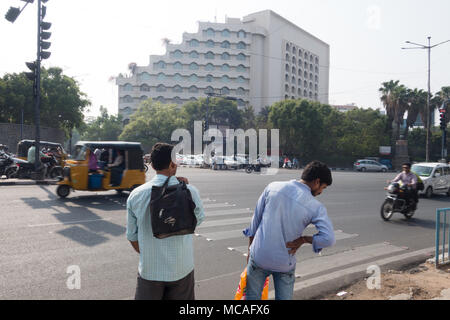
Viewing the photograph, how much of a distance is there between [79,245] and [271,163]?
37.7 meters

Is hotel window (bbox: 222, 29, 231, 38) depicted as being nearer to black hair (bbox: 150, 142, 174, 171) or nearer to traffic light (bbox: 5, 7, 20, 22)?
traffic light (bbox: 5, 7, 20, 22)

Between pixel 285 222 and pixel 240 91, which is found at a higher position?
pixel 240 91

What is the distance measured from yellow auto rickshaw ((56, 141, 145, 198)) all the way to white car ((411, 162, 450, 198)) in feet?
40.4

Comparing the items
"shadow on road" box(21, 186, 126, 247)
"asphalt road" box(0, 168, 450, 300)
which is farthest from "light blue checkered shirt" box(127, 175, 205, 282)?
"shadow on road" box(21, 186, 126, 247)

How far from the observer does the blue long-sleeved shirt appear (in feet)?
9.62

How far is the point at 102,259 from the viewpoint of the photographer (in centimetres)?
570

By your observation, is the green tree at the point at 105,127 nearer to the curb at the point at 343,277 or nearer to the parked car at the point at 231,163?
the parked car at the point at 231,163

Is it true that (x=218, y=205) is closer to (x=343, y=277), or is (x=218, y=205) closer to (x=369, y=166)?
(x=343, y=277)

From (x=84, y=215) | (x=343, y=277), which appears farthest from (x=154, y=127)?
(x=343, y=277)

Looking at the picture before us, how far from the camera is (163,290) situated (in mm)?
2713

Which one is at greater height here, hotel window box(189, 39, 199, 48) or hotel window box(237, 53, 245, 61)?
hotel window box(189, 39, 199, 48)

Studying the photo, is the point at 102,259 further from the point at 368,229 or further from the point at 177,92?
the point at 177,92

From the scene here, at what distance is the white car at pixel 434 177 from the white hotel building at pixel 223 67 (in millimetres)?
71913

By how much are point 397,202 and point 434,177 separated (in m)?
7.92
